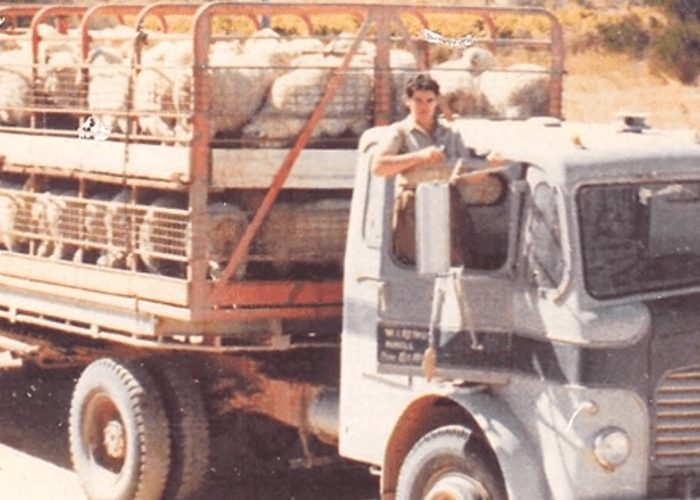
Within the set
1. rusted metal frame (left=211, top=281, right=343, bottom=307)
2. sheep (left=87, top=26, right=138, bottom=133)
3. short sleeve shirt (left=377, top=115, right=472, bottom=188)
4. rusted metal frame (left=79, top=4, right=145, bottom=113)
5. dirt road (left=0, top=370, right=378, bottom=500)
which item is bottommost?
dirt road (left=0, top=370, right=378, bottom=500)

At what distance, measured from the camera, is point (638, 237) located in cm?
726

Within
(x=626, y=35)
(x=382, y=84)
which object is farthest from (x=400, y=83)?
(x=626, y=35)

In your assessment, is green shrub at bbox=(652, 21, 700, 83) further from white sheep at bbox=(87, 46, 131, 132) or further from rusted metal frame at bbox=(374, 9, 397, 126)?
rusted metal frame at bbox=(374, 9, 397, 126)

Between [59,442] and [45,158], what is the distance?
2.63m

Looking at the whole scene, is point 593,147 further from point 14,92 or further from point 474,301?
point 14,92

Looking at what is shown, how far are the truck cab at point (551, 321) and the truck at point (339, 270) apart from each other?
1 cm

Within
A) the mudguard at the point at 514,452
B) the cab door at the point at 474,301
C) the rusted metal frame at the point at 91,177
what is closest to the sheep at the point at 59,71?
the rusted metal frame at the point at 91,177

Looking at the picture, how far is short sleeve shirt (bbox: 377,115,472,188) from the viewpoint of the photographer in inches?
300

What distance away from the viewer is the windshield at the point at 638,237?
7.16 m

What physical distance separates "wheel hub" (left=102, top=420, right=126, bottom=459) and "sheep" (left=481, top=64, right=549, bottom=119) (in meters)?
2.67

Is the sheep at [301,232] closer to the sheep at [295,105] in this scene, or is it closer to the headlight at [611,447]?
the sheep at [295,105]

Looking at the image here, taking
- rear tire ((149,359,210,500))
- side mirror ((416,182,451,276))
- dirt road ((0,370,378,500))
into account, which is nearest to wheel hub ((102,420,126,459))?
rear tire ((149,359,210,500))

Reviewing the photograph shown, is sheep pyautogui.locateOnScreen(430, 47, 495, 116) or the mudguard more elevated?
sheep pyautogui.locateOnScreen(430, 47, 495, 116)

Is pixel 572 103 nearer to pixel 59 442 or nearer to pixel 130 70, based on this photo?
pixel 59 442
